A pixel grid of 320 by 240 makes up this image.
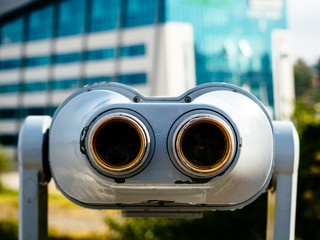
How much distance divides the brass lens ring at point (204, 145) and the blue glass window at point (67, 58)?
82.4 ft

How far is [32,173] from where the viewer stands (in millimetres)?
2029

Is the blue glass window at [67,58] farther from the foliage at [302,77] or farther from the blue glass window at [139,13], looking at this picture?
the foliage at [302,77]

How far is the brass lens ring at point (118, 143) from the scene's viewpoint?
1651 millimetres

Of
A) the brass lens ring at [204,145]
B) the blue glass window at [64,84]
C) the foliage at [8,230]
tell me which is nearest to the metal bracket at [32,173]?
the brass lens ring at [204,145]

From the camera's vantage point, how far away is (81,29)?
26.2m

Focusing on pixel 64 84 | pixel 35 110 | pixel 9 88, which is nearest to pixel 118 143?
pixel 64 84

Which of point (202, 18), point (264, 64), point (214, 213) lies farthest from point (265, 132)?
point (264, 64)

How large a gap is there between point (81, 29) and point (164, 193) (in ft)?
83.8

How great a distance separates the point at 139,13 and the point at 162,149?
23.1 metres

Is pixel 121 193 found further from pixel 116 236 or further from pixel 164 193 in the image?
pixel 116 236

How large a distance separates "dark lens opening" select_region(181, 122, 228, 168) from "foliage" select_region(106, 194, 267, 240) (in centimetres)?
250

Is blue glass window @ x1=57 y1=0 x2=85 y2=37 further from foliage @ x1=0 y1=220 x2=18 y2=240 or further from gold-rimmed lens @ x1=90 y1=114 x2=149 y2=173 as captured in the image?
gold-rimmed lens @ x1=90 y1=114 x2=149 y2=173

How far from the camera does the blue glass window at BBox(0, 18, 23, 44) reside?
93.4 feet

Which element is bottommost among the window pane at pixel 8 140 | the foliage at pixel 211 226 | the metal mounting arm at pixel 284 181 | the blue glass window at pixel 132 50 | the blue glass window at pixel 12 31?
the window pane at pixel 8 140
